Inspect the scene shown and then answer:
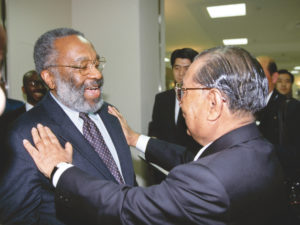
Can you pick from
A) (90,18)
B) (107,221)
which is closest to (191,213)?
(107,221)

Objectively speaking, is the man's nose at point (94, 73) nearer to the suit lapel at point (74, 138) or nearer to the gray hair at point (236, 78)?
the suit lapel at point (74, 138)

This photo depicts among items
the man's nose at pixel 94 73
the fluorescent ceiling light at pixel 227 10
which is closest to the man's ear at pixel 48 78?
the man's nose at pixel 94 73

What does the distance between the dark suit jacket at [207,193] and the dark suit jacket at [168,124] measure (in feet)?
5.48

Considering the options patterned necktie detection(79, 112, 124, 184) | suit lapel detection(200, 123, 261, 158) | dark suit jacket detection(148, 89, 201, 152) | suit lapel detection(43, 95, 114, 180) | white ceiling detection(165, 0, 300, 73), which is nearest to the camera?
suit lapel detection(200, 123, 261, 158)

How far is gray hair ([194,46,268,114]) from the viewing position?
0.99 m

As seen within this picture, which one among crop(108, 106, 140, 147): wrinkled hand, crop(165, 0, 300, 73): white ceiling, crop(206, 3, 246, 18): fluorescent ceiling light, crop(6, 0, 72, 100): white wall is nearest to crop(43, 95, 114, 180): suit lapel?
crop(108, 106, 140, 147): wrinkled hand

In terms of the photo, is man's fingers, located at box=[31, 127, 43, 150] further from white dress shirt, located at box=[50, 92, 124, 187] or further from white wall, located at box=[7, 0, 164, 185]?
white wall, located at box=[7, 0, 164, 185]

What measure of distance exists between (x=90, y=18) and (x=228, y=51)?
86.5 inches

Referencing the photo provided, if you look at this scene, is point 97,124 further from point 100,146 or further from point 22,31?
point 22,31

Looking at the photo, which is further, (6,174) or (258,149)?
(6,174)

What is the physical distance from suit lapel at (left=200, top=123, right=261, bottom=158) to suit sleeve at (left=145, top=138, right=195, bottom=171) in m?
0.71

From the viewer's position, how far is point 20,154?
3.58 feet

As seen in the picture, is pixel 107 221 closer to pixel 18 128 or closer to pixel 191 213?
pixel 191 213

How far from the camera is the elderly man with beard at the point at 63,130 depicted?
1.07 meters
